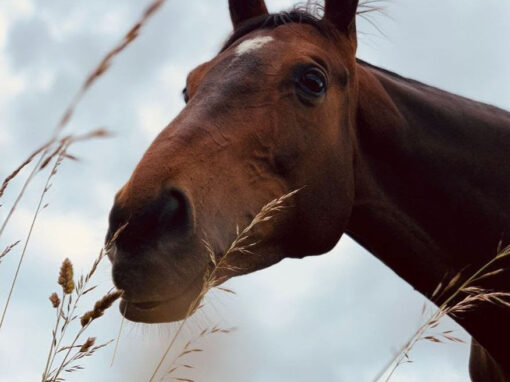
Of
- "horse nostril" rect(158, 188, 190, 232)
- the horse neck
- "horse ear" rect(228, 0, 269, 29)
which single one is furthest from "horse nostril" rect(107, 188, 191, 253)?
"horse ear" rect(228, 0, 269, 29)

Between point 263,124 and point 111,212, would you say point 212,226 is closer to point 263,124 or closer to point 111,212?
point 111,212

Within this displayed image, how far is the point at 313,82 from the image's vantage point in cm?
335

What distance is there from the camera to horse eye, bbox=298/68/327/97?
332 centimetres

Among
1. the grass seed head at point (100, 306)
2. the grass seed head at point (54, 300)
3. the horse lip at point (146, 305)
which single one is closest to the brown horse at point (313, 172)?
the horse lip at point (146, 305)

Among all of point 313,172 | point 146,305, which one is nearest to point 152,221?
point 146,305

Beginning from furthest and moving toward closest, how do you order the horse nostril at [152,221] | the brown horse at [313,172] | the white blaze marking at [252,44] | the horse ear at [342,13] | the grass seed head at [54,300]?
1. the horse ear at [342,13]
2. the white blaze marking at [252,44]
3. the brown horse at [313,172]
4. the horse nostril at [152,221]
5. the grass seed head at [54,300]

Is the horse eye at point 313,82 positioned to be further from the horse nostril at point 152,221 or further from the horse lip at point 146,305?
the horse lip at point 146,305

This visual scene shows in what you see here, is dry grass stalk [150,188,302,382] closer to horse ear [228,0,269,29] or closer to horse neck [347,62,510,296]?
horse neck [347,62,510,296]

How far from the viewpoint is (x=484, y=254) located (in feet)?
12.1

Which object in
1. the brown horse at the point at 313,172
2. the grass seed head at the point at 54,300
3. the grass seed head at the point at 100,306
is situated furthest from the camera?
the brown horse at the point at 313,172

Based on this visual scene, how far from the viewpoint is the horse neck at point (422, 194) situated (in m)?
3.64

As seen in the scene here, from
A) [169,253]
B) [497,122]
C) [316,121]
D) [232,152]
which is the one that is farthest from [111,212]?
[497,122]

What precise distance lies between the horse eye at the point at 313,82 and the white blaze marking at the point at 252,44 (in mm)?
270

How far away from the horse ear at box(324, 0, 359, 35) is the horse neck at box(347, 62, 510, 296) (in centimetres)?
29
